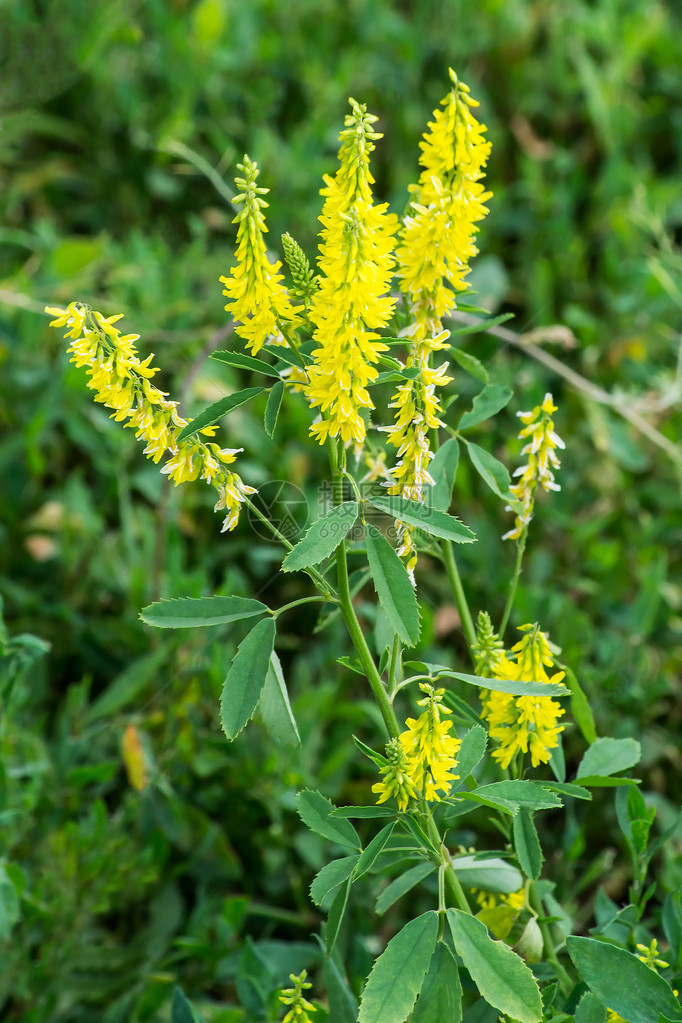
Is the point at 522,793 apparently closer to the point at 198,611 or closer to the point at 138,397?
the point at 198,611

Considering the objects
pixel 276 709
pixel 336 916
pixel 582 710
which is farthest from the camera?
pixel 582 710

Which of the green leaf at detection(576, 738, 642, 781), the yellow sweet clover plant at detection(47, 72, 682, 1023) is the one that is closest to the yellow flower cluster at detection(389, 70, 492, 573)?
the yellow sweet clover plant at detection(47, 72, 682, 1023)

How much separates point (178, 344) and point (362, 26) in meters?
1.25

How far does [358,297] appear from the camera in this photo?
0.82 metres

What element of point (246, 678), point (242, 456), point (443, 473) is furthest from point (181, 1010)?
point (242, 456)

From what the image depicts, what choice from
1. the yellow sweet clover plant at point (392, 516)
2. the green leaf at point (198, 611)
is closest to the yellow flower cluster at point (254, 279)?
the yellow sweet clover plant at point (392, 516)

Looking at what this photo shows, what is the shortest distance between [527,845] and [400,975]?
0.65 ft

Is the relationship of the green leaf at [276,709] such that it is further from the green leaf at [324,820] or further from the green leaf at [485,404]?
the green leaf at [485,404]

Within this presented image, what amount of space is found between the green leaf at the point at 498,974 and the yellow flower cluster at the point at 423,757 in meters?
0.13

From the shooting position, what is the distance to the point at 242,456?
2166mm

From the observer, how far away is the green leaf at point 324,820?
987 millimetres

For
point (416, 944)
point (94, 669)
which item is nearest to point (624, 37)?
point (94, 669)

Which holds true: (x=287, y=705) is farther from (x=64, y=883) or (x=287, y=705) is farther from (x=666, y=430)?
(x=666, y=430)

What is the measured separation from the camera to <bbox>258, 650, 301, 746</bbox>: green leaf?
3.37 feet
